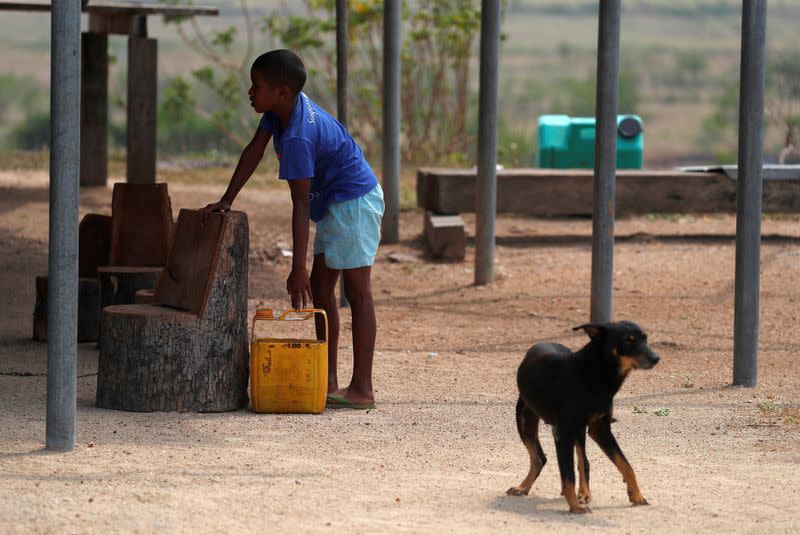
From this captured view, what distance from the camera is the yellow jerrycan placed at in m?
6.08

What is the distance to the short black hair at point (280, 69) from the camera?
5863 mm

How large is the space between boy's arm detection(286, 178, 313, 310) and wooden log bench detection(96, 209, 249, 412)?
0.99 ft

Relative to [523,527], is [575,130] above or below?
above

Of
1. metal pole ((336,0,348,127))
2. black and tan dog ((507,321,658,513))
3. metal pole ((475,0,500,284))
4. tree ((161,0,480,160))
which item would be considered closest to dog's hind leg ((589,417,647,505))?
black and tan dog ((507,321,658,513))

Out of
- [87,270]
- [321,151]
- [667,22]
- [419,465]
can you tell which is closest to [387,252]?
[87,270]

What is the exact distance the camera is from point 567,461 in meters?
4.54

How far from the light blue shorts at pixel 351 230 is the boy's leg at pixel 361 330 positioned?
9 centimetres

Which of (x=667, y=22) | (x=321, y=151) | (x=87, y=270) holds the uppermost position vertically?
(x=667, y=22)

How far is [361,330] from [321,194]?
0.68m

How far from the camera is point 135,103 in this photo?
1492cm

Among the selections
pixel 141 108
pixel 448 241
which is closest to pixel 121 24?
pixel 141 108

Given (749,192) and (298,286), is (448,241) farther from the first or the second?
(298,286)

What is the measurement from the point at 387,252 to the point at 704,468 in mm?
7045

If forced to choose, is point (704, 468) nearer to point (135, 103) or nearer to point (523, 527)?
point (523, 527)
